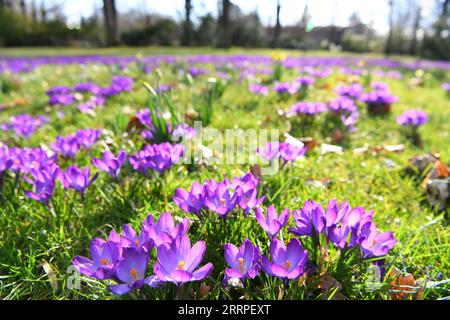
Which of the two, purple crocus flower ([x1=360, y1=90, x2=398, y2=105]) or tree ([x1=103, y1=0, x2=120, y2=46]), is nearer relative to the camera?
purple crocus flower ([x1=360, y1=90, x2=398, y2=105])

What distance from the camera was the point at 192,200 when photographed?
127 centimetres

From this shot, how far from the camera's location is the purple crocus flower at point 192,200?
1.25m

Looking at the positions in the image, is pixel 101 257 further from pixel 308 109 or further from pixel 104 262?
pixel 308 109

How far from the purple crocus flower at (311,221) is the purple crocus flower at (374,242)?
5.4 inches

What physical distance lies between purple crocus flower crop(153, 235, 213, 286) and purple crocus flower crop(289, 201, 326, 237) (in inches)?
14.0

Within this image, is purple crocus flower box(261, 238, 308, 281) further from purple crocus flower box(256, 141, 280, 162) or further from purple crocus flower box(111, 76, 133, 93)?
→ purple crocus flower box(111, 76, 133, 93)

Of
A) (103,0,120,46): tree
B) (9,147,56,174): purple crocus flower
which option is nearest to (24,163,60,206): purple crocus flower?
(9,147,56,174): purple crocus flower

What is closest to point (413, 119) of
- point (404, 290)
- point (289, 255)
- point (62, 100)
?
point (404, 290)

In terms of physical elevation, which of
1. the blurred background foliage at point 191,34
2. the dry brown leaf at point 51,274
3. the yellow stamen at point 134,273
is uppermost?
the blurred background foliage at point 191,34

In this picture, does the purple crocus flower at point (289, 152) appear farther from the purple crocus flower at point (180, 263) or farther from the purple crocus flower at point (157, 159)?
the purple crocus flower at point (180, 263)

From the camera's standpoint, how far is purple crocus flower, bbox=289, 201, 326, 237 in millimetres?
1126

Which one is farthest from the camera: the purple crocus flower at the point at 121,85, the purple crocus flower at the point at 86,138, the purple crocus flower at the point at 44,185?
the purple crocus flower at the point at 121,85

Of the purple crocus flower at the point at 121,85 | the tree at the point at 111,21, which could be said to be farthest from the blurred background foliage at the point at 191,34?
the purple crocus flower at the point at 121,85

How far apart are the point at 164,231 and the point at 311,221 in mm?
489
